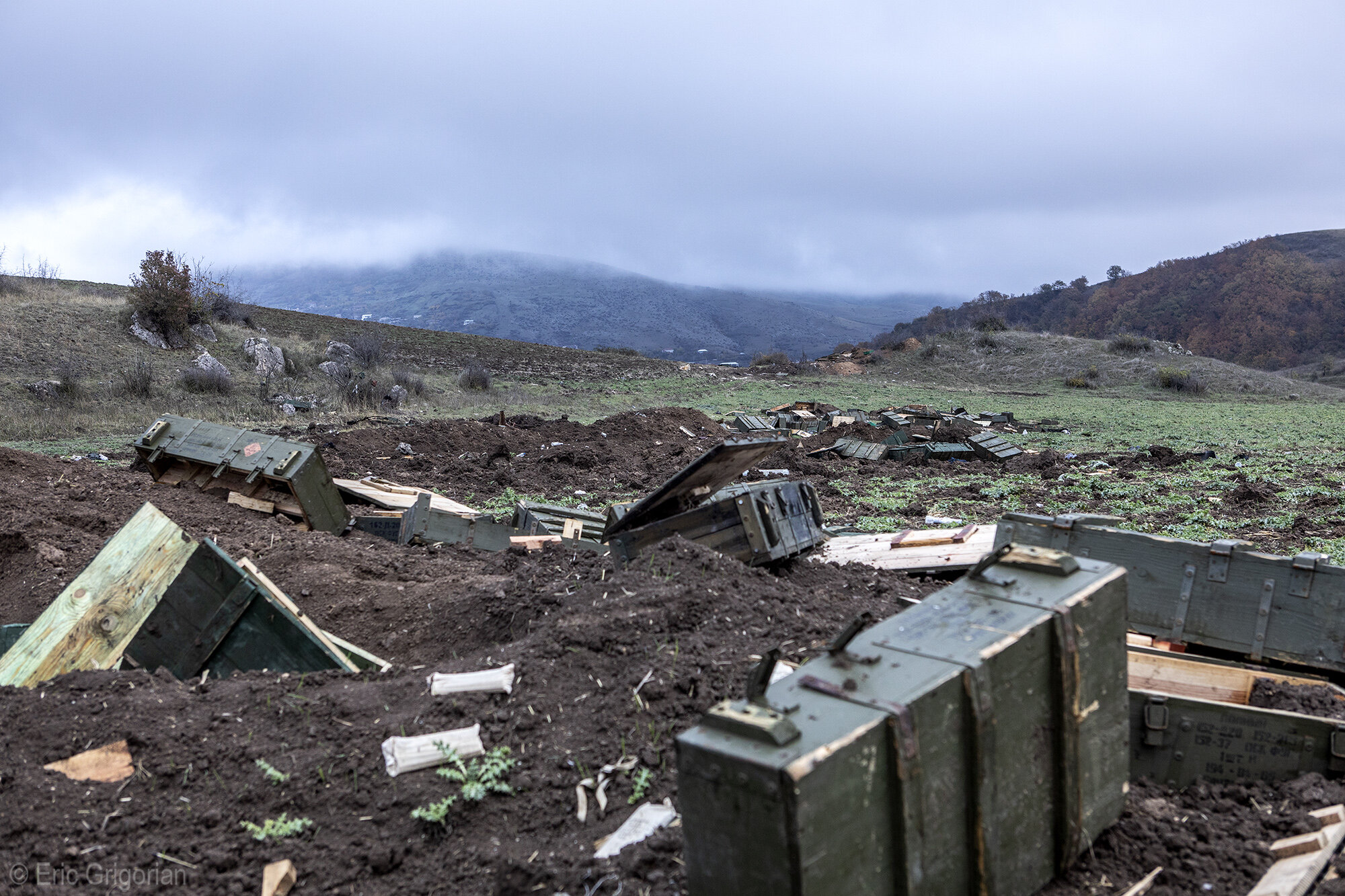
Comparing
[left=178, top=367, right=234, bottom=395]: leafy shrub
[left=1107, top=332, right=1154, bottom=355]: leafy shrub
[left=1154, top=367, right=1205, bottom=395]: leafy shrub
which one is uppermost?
[left=178, top=367, right=234, bottom=395]: leafy shrub

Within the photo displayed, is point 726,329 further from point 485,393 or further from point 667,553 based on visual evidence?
point 667,553

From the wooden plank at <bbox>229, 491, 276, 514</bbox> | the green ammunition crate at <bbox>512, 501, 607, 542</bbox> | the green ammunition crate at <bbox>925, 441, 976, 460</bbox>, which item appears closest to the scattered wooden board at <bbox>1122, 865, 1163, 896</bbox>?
the green ammunition crate at <bbox>512, 501, 607, 542</bbox>

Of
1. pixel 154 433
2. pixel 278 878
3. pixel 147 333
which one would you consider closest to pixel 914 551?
pixel 278 878

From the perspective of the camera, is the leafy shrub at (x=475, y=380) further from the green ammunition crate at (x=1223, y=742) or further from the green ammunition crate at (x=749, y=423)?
the green ammunition crate at (x=1223, y=742)

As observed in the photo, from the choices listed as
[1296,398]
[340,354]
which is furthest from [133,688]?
[1296,398]

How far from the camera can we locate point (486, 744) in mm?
3904

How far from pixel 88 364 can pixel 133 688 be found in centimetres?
2681

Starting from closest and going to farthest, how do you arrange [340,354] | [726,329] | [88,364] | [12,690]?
[12,690] < [88,364] < [340,354] < [726,329]

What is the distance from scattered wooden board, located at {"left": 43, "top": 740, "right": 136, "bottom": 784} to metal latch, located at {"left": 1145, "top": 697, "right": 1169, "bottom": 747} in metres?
4.58

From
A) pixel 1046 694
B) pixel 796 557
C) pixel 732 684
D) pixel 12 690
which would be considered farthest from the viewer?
pixel 796 557

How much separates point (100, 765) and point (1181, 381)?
42.9m

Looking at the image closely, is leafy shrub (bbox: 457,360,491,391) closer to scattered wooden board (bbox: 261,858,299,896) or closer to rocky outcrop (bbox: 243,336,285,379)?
rocky outcrop (bbox: 243,336,285,379)

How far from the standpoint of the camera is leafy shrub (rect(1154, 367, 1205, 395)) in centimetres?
3781

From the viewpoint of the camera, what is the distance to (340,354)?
3186 cm
